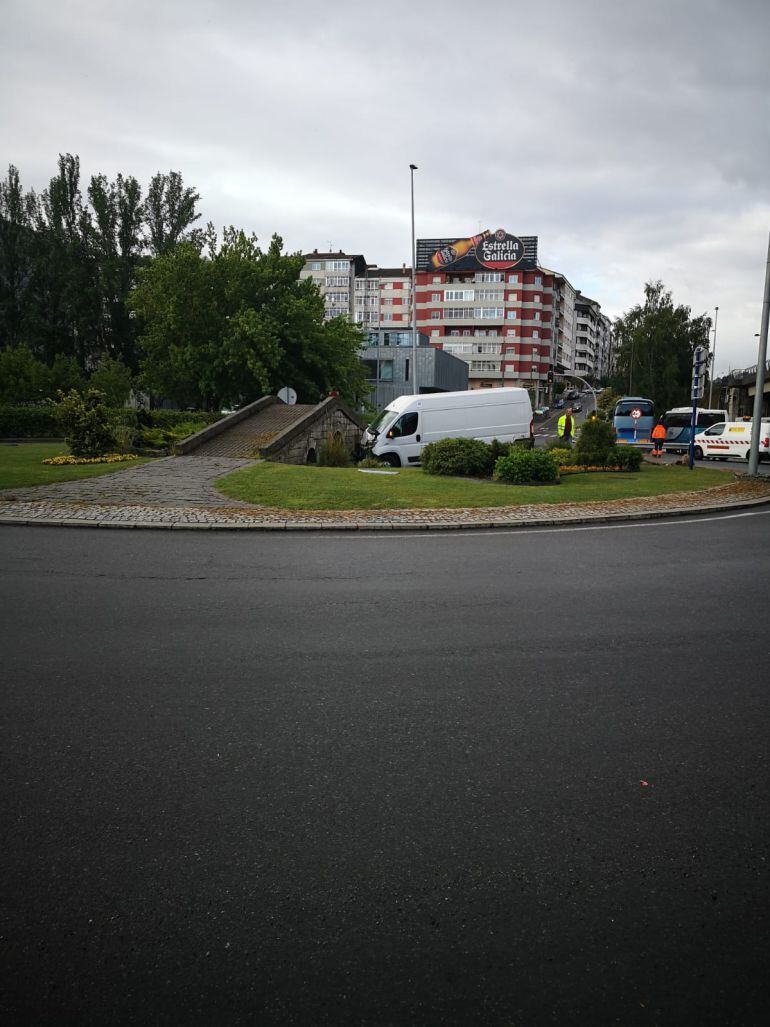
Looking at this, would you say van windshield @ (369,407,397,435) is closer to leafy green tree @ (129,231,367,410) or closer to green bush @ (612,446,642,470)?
green bush @ (612,446,642,470)

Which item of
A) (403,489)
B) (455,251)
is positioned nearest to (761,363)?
(403,489)

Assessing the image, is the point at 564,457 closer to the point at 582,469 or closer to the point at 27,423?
the point at 582,469

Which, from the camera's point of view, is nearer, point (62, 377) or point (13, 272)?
point (62, 377)

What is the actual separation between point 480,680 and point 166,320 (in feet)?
108

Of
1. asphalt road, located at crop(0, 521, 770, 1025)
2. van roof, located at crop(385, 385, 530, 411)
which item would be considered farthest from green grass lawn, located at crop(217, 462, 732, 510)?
asphalt road, located at crop(0, 521, 770, 1025)

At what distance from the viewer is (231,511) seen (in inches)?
481

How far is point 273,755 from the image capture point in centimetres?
346

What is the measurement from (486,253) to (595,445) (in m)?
86.7

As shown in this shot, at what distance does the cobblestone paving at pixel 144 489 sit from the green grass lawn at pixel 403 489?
57 cm

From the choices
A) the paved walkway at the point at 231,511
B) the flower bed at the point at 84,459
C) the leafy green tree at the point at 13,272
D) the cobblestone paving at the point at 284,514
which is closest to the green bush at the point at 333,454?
the flower bed at the point at 84,459

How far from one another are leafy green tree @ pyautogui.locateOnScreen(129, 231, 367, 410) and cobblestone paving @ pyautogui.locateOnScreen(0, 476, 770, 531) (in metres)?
19.9

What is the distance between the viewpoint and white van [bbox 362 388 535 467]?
22688mm

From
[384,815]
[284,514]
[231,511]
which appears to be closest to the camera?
[384,815]

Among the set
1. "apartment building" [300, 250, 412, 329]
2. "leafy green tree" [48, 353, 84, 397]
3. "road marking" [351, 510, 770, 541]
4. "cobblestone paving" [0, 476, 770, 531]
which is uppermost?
"apartment building" [300, 250, 412, 329]
